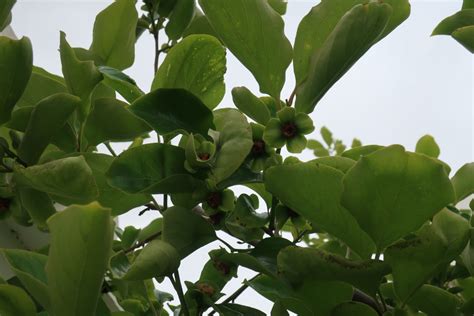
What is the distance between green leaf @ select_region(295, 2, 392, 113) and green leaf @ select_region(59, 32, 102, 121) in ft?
0.70

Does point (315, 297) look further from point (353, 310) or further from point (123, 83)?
point (123, 83)

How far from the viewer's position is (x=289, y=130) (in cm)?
60

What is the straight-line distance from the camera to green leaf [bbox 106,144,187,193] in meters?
0.60

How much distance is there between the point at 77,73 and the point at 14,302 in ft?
0.78

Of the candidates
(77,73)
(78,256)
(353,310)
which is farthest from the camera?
(77,73)

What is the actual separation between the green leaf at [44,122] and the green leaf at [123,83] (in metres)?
0.05

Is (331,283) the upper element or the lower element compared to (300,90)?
lower

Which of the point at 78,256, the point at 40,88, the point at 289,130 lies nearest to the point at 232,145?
the point at 289,130

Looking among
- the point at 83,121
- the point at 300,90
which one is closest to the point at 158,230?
the point at 83,121

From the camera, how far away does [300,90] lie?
64 cm

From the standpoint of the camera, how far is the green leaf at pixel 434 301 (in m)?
0.60

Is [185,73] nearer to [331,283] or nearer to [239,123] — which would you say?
[239,123]

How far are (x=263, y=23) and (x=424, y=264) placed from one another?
0.27m

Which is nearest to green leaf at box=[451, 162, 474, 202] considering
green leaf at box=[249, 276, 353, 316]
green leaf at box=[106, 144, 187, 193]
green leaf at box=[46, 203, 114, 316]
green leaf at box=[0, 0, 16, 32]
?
green leaf at box=[249, 276, 353, 316]
